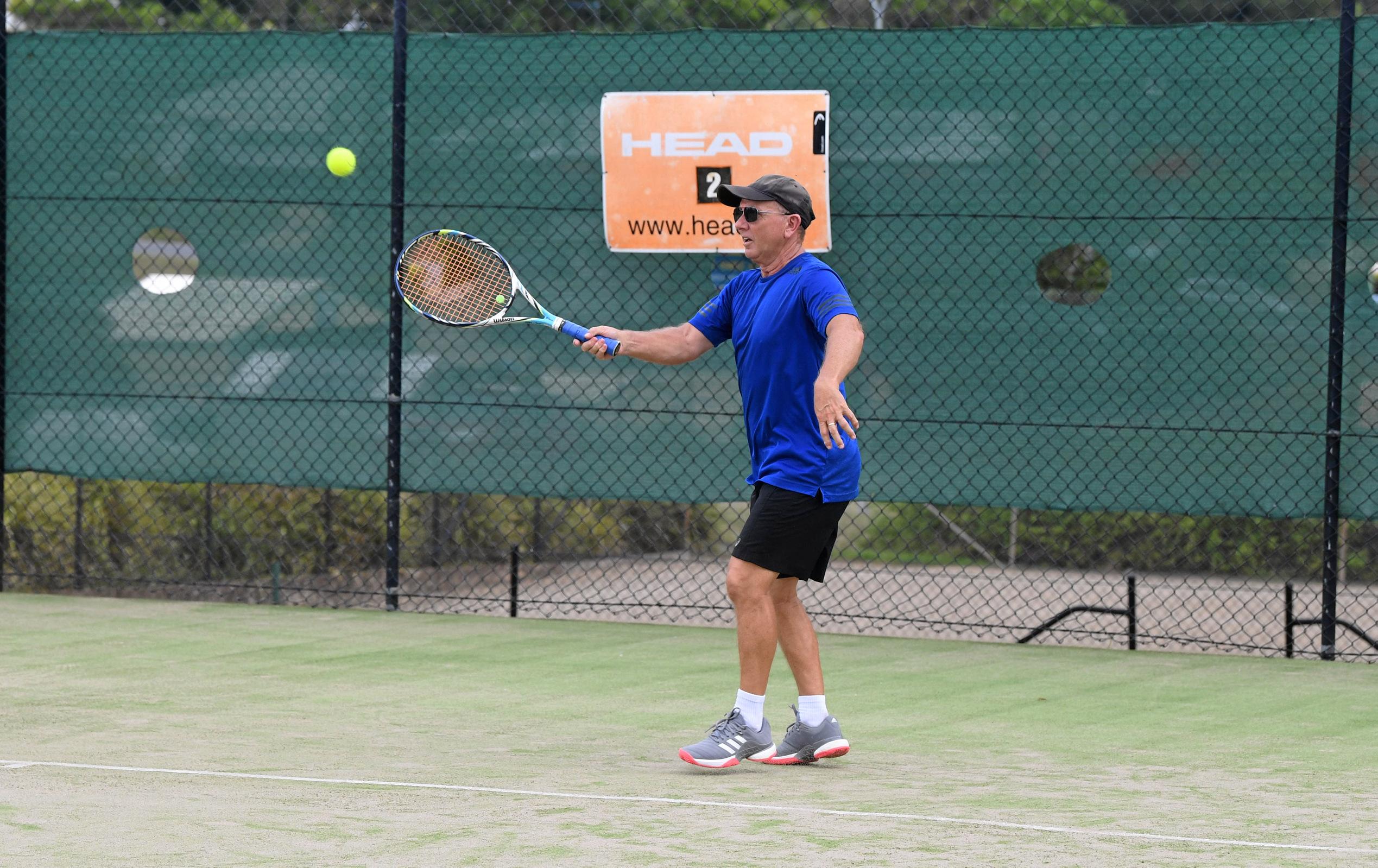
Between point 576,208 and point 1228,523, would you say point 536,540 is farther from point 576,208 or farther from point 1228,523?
point 1228,523

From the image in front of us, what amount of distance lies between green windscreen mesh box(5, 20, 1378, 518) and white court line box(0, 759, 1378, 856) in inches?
125

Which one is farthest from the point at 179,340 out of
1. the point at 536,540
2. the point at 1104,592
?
the point at 1104,592

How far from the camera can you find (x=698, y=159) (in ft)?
24.3

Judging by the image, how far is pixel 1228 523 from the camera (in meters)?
11.5

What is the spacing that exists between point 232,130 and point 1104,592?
210 inches

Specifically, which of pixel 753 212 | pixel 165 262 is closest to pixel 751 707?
pixel 753 212

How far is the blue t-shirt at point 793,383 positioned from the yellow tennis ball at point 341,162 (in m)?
3.46

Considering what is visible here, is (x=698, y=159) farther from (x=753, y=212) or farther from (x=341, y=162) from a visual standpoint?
(x=753, y=212)

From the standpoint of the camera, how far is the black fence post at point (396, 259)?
7816 millimetres

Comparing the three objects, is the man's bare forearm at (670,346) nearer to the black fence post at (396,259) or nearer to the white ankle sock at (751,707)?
the white ankle sock at (751,707)

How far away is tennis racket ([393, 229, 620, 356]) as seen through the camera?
5609mm

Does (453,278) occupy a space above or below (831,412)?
above

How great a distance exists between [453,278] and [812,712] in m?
1.73

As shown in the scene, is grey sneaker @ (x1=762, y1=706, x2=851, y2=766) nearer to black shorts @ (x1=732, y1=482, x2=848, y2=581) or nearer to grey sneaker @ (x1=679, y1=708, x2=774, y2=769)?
grey sneaker @ (x1=679, y1=708, x2=774, y2=769)
